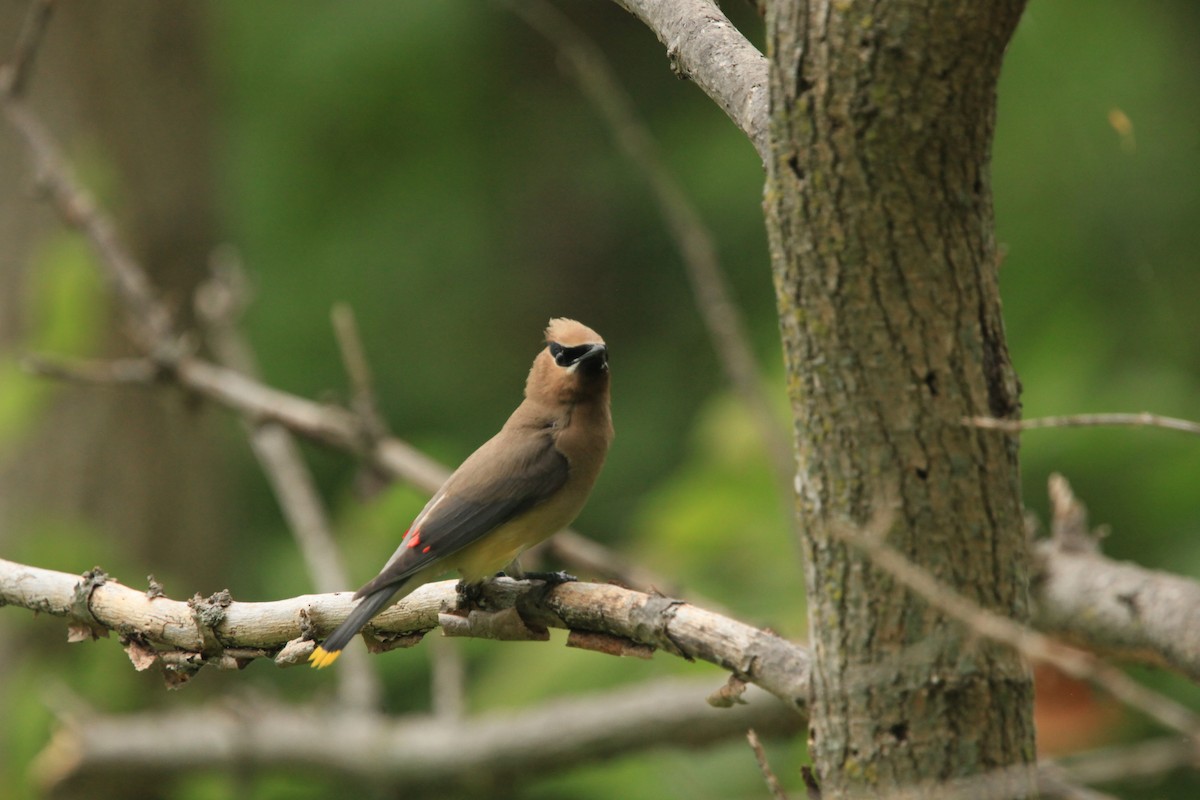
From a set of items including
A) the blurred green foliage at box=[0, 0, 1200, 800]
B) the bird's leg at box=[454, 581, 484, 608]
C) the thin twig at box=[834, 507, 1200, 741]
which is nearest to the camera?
the thin twig at box=[834, 507, 1200, 741]

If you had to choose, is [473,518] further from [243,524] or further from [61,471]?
[243,524]

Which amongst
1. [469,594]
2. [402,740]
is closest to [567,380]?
[469,594]

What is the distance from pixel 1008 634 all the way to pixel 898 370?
0.52 meters

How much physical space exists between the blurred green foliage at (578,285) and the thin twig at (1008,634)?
10.2 feet

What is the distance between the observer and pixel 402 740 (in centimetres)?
619

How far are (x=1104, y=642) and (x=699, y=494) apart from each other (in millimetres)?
1912

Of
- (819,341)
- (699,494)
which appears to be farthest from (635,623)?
(699,494)

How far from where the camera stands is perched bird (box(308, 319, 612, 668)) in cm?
359

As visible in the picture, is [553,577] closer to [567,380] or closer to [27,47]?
[567,380]

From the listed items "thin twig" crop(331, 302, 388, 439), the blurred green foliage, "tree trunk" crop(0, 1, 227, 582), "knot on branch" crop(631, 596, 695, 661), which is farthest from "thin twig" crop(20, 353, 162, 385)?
"knot on branch" crop(631, 596, 695, 661)

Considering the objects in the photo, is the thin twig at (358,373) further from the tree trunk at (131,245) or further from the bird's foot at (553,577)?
the tree trunk at (131,245)

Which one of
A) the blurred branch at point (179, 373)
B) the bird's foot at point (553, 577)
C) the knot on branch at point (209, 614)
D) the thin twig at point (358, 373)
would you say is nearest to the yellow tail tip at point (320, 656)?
the knot on branch at point (209, 614)

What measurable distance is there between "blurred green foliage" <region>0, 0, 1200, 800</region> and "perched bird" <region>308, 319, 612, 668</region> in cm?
164

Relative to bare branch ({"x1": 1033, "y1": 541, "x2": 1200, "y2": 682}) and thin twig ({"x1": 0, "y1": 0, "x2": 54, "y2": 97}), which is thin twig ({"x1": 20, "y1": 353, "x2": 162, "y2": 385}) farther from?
bare branch ({"x1": 1033, "y1": 541, "x2": 1200, "y2": 682})
